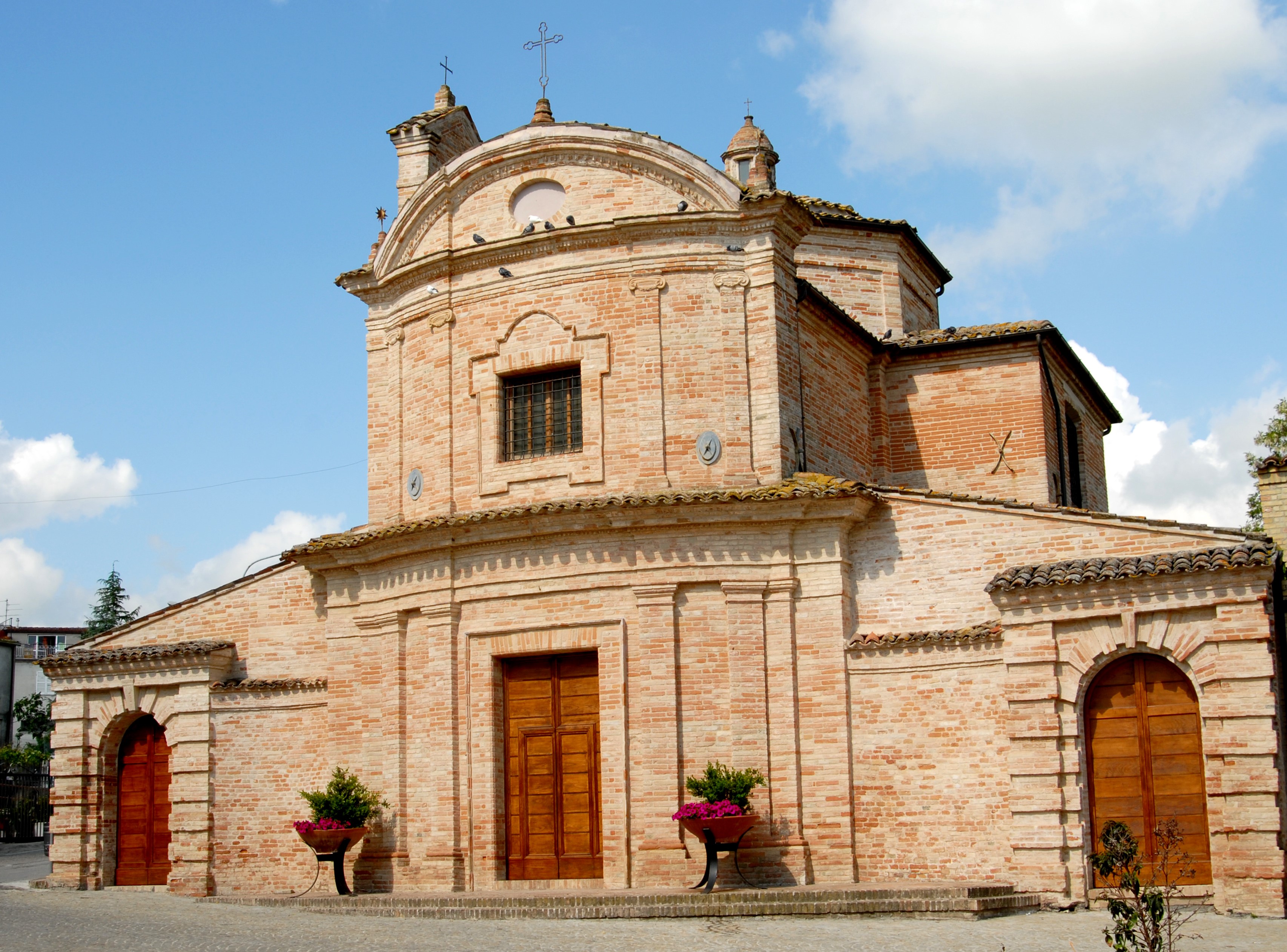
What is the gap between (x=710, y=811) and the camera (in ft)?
49.2

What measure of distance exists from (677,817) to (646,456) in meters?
4.42

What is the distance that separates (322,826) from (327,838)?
0.17m

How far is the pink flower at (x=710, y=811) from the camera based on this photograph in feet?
49.2

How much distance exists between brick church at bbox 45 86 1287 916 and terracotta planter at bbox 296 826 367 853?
47cm

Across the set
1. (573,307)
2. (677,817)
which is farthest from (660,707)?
(573,307)

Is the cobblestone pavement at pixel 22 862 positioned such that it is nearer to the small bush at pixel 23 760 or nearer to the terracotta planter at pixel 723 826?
the small bush at pixel 23 760

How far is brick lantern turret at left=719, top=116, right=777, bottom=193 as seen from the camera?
17812 millimetres

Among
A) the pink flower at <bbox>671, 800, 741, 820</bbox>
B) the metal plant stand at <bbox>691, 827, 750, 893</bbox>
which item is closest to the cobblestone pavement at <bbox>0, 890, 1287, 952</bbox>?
the metal plant stand at <bbox>691, 827, 750, 893</bbox>

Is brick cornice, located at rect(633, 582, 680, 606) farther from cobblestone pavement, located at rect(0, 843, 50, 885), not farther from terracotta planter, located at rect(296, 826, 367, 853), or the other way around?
cobblestone pavement, located at rect(0, 843, 50, 885)

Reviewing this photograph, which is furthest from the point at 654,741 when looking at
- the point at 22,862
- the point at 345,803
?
the point at 22,862

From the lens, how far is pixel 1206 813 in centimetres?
1394

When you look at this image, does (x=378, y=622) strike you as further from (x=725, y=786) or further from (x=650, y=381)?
(x=725, y=786)

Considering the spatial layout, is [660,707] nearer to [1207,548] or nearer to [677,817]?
[677,817]

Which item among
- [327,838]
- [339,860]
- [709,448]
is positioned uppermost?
[709,448]
